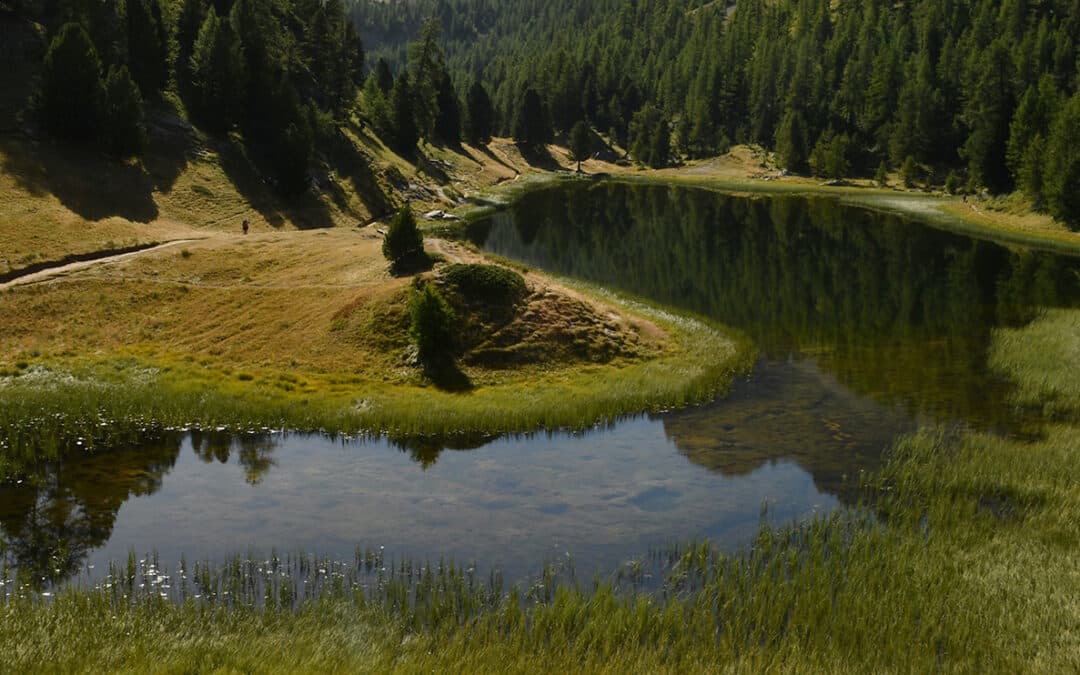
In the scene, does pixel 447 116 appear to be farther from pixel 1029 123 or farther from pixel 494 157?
pixel 1029 123

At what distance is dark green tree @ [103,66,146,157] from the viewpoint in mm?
75500

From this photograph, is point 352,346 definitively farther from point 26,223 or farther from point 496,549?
point 26,223

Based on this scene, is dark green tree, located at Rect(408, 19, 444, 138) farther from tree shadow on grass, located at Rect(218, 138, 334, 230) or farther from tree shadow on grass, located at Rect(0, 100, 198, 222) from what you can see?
tree shadow on grass, located at Rect(0, 100, 198, 222)

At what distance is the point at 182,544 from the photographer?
2475 cm

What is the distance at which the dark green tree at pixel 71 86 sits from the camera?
72375 mm

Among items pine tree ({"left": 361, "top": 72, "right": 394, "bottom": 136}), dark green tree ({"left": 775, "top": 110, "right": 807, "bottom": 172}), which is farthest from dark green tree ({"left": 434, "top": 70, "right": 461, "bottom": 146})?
dark green tree ({"left": 775, "top": 110, "right": 807, "bottom": 172})

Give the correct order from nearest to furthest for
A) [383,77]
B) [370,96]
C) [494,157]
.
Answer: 1. [370,96]
2. [383,77]
3. [494,157]

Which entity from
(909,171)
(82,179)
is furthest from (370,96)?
(909,171)

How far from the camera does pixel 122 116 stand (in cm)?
7569

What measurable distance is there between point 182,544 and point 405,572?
7.11m

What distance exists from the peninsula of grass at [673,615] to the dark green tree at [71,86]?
216 feet

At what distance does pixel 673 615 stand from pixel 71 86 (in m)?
75.0

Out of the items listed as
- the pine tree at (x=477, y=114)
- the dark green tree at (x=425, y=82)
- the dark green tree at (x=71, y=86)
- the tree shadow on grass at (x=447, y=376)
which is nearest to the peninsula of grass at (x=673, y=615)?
the tree shadow on grass at (x=447, y=376)

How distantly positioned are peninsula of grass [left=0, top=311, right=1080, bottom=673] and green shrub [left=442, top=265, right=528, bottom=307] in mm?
24621
